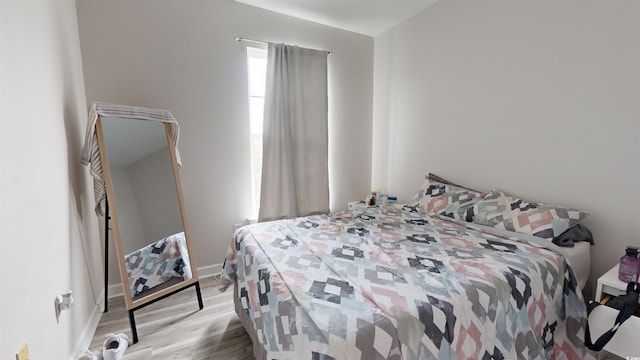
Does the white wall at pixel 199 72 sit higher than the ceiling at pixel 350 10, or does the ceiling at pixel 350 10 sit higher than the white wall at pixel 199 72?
the ceiling at pixel 350 10

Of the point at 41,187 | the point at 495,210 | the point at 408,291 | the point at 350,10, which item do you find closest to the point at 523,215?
the point at 495,210

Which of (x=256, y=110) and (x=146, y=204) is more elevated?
(x=256, y=110)

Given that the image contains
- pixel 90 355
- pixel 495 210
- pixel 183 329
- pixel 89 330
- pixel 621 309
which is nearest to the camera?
pixel 621 309

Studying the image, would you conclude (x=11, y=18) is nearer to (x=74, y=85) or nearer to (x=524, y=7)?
(x=74, y=85)

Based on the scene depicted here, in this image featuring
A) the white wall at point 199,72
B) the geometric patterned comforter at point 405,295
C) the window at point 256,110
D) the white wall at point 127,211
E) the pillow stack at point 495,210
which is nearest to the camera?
the geometric patterned comforter at point 405,295

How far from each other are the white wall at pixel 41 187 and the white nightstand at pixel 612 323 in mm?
2541

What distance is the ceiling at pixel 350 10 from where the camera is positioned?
8.58 feet

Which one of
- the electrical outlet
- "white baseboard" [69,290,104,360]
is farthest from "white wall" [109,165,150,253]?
the electrical outlet

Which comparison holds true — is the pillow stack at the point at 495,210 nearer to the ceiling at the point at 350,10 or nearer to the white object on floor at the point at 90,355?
the ceiling at the point at 350,10

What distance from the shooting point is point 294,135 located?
297cm

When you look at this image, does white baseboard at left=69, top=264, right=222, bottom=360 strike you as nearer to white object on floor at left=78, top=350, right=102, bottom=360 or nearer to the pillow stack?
white object on floor at left=78, top=350, right=102, bottom=360

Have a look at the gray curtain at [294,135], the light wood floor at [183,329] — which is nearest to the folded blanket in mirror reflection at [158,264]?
the light wood floor at [183,329]

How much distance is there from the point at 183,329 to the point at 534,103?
10.0 ft

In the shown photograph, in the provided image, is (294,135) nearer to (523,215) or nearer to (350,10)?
(350,10)
